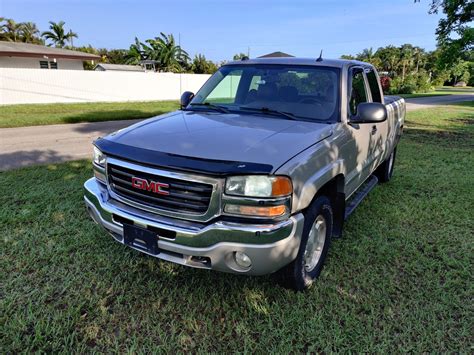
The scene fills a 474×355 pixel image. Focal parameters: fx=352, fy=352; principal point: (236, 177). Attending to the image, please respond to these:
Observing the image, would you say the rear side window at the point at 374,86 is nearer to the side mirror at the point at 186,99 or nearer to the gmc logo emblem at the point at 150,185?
the side mirror at the point at 186,99

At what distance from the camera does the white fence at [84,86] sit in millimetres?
16500

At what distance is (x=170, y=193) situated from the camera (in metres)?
2.36

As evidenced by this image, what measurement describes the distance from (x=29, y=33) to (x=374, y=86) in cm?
5524

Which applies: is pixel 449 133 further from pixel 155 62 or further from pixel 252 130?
pixel 155 62

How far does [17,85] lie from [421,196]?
58.6 feet

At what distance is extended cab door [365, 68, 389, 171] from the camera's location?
424 centimetres

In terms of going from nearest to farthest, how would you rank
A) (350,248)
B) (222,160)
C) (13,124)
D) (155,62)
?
(222,160)
(350,248)
(13,124)
(155,62)

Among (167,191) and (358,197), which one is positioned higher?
(167,191)

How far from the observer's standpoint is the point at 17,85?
16.5 metres

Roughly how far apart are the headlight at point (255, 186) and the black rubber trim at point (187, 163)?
0.21ft

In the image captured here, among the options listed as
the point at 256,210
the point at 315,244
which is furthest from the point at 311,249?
the point at 256,210

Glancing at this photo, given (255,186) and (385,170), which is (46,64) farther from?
(255,186)

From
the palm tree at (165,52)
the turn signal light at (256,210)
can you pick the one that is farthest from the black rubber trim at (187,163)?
the palm tree at (165,52)

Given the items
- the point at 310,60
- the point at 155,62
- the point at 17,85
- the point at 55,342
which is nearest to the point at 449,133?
the point at 310,60
